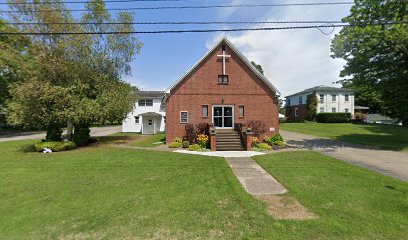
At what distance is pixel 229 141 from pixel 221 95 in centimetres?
439

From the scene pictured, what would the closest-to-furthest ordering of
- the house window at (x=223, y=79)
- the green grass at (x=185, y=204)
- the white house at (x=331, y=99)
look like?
the green grass at (x=185, y=204) → the house window at (x=223, y=79) → the white house at (x=331, y=99)

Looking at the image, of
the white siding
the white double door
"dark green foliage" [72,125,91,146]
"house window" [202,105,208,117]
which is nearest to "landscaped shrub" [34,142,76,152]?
"dark green foliage" [72,125,91,146]

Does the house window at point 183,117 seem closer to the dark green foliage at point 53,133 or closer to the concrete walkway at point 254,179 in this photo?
the concrete walkway at point 254,179

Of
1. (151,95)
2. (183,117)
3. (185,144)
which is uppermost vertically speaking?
(151,95)

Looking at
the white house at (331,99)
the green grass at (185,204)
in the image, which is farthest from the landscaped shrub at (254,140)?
the white house at (331,99)

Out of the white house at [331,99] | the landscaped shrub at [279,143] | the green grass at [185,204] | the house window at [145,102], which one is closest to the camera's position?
the green grass at [185,204]

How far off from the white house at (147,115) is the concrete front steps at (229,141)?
17.6m

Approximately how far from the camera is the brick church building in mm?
19078

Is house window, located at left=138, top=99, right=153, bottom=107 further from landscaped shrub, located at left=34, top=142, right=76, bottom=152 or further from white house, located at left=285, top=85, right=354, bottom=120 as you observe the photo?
white house, located at left=285, top=85, right=354, bottom=120

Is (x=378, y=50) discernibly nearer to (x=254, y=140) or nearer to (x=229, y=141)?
(x=254, y=140)

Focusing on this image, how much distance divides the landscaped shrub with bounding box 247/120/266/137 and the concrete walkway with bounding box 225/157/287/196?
680 cm

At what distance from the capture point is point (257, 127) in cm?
1858

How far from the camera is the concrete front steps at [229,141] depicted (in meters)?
16.3

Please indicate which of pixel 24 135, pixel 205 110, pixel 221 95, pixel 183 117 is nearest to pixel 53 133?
pixel 183 117
